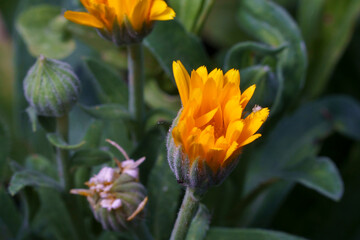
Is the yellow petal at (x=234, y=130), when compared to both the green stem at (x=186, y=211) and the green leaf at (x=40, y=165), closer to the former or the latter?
the green stem at (x=186, y=211)

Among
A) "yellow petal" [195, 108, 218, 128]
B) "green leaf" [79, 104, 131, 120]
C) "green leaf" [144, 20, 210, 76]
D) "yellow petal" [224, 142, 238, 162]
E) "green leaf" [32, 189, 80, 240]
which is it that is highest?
"yellow petal" [195, 108, 218, 128]

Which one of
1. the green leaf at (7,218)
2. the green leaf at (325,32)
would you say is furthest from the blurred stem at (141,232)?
the green leaf at (325,32)

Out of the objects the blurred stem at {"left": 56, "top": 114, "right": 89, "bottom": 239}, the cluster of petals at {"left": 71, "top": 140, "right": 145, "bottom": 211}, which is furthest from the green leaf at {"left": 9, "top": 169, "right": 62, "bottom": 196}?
the cluster of petals at {"left": 71, "top": 140, "right": 145, "bottom": 211}

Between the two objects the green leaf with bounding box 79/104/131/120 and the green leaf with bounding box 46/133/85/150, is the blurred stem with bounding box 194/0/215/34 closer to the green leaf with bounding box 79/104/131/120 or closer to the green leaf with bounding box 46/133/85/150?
the green leaf with bounding box 79/104/131/120

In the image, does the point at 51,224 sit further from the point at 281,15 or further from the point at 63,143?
the point at 281,15

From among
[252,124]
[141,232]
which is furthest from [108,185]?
[252,124]

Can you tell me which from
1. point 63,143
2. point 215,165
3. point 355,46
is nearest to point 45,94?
point 63,143
